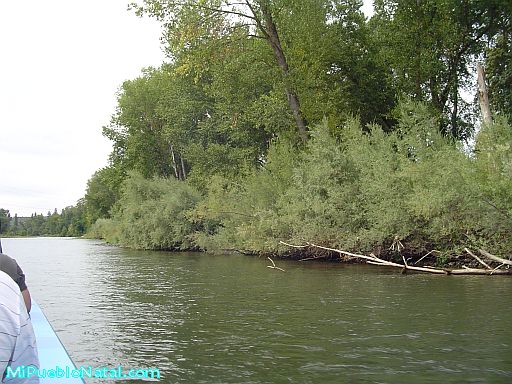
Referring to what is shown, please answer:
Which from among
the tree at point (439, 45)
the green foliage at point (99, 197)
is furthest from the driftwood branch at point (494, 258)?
the green foliage at point (99, 197)

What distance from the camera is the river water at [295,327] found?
7.04 metres

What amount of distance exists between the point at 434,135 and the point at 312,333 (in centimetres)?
1251

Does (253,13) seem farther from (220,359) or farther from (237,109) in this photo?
(220,359)

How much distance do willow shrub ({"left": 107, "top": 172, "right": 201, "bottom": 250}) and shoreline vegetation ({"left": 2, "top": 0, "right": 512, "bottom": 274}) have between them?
1.68 meters

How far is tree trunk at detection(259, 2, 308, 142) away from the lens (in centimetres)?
2494

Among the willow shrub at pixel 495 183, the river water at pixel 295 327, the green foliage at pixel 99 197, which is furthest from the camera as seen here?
the green foliage at pixel 99 197

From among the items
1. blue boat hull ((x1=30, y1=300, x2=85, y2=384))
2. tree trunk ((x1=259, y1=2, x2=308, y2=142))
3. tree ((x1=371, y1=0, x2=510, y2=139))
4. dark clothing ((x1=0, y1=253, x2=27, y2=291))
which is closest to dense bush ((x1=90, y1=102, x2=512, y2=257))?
tree trunk ((x1=259, y1=2, x2=308, y2=142))

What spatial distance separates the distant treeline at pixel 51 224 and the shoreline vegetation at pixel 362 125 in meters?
97.2

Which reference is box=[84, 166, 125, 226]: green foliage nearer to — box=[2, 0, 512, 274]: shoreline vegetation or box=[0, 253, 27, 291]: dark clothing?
box=[2, 0, 512, 274]: shoreline vegetation

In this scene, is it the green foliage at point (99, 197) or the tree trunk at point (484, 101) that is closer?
the tree trunk at point (484, 101)

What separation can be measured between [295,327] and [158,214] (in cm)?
2794

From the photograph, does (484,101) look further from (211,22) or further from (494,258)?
(211,22)

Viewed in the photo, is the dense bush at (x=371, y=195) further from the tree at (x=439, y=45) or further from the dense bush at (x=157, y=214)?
the tree at (x=439, y=45)

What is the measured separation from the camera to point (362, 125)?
88.1ft
